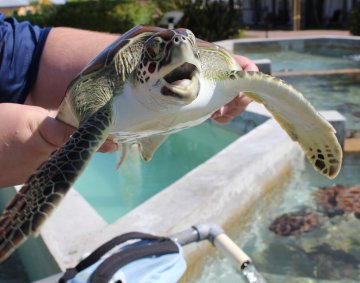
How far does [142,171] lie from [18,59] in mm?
2696

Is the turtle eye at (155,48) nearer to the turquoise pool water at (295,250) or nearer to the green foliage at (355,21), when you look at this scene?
the turquoise pool water at (295,250)

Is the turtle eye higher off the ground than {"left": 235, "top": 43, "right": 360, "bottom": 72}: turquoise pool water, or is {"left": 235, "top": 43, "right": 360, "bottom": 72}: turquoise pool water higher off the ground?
the turtle eye

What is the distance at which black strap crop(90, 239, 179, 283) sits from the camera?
1392 mm

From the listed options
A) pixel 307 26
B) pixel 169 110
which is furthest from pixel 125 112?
pixel 307 26

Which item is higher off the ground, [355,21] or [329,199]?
[355,21]

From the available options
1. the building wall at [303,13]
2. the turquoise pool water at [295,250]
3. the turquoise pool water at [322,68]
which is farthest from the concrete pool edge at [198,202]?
the building wall at [303,13]

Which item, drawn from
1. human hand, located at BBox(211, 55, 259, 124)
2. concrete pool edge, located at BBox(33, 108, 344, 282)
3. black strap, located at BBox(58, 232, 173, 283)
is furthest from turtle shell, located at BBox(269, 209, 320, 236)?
human hand, located at BBox(211, 55, 259, 124)

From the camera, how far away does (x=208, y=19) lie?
10.3 m

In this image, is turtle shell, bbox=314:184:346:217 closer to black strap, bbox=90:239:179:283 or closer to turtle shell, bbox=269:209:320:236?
turtle shell, bbox=269:209:320:236

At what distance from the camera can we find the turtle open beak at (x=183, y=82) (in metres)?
0.79

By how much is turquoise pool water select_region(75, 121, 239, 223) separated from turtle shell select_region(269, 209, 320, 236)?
111 centimetres

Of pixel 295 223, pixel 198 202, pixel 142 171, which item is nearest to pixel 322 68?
pixel 142 171

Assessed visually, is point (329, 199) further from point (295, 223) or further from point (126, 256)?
point (126, 256)

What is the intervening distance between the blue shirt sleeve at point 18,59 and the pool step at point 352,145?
3006 millimetres
